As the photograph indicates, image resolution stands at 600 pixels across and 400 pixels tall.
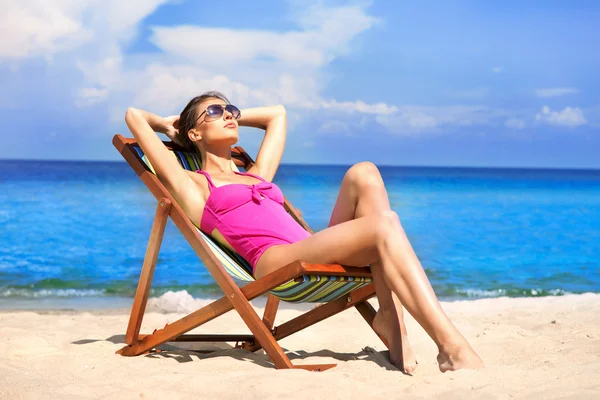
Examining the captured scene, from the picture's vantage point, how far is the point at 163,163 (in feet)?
12.9

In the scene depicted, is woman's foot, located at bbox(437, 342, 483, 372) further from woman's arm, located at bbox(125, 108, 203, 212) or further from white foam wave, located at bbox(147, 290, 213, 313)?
white foam wave, located at bbox(147, 290, 213, 313)

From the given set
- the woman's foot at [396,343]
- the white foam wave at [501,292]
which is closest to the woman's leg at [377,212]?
the woman's foot at [396,343]

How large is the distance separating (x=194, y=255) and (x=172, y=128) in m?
8.29

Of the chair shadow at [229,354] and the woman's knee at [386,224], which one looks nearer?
the woman's knee at [386,224]

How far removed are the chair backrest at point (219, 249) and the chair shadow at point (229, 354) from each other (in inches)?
16.8

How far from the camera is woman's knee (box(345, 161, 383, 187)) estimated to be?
3.65m

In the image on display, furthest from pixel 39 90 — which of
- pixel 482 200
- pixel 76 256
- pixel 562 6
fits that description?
pixel 76 256

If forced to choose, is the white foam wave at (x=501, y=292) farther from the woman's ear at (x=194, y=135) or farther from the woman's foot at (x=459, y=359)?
the woman's foot at (x=459, y=359)

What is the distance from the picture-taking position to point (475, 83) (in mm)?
55469

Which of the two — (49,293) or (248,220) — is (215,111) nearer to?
(248,220)

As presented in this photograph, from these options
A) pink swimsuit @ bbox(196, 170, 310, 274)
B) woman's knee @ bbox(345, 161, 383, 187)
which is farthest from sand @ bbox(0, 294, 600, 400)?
woman's knee @ bbox(345, 161, 383, 187)

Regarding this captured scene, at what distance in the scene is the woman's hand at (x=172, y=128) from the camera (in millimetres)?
4445

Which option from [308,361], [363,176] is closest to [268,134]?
[363,176]

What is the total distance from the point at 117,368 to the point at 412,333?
178cm
